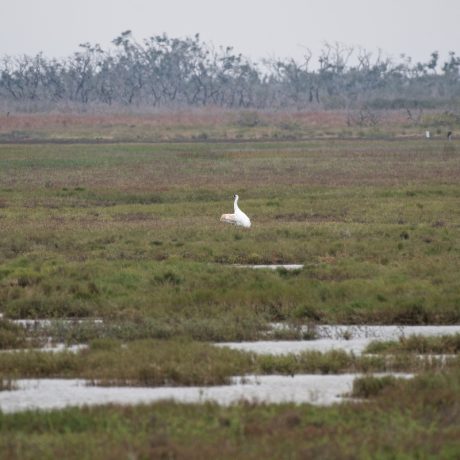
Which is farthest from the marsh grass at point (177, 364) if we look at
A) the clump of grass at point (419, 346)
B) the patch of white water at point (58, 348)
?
the clump of grass at point (419, 346)

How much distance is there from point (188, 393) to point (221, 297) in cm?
603

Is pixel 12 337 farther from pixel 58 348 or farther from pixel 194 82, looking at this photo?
pixel 194 82

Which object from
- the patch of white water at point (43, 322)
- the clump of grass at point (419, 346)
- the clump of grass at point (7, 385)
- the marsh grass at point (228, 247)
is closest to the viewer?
the clump of grass at point (7, 385)

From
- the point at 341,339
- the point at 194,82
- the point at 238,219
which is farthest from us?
the point at 194,82

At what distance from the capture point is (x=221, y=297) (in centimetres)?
1928

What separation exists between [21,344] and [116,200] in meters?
23.1

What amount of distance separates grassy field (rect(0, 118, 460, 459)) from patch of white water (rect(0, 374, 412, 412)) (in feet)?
0.93

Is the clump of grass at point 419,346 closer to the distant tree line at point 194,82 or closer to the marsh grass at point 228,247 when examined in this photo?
the marsh grass at point 228,247

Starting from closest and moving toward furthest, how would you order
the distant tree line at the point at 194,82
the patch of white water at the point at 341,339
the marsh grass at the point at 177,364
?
the marsh grass at the point at 177,364
the patch of white water at the point at 341,339
the distant tree line at the point at 194,82

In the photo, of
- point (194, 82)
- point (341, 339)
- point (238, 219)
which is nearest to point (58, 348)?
point (341, 339)

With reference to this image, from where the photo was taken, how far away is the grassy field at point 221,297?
10961mm

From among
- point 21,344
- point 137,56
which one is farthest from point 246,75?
point 21,344

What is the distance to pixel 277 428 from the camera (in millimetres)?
11102

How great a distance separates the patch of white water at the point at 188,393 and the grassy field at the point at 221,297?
284 mm
